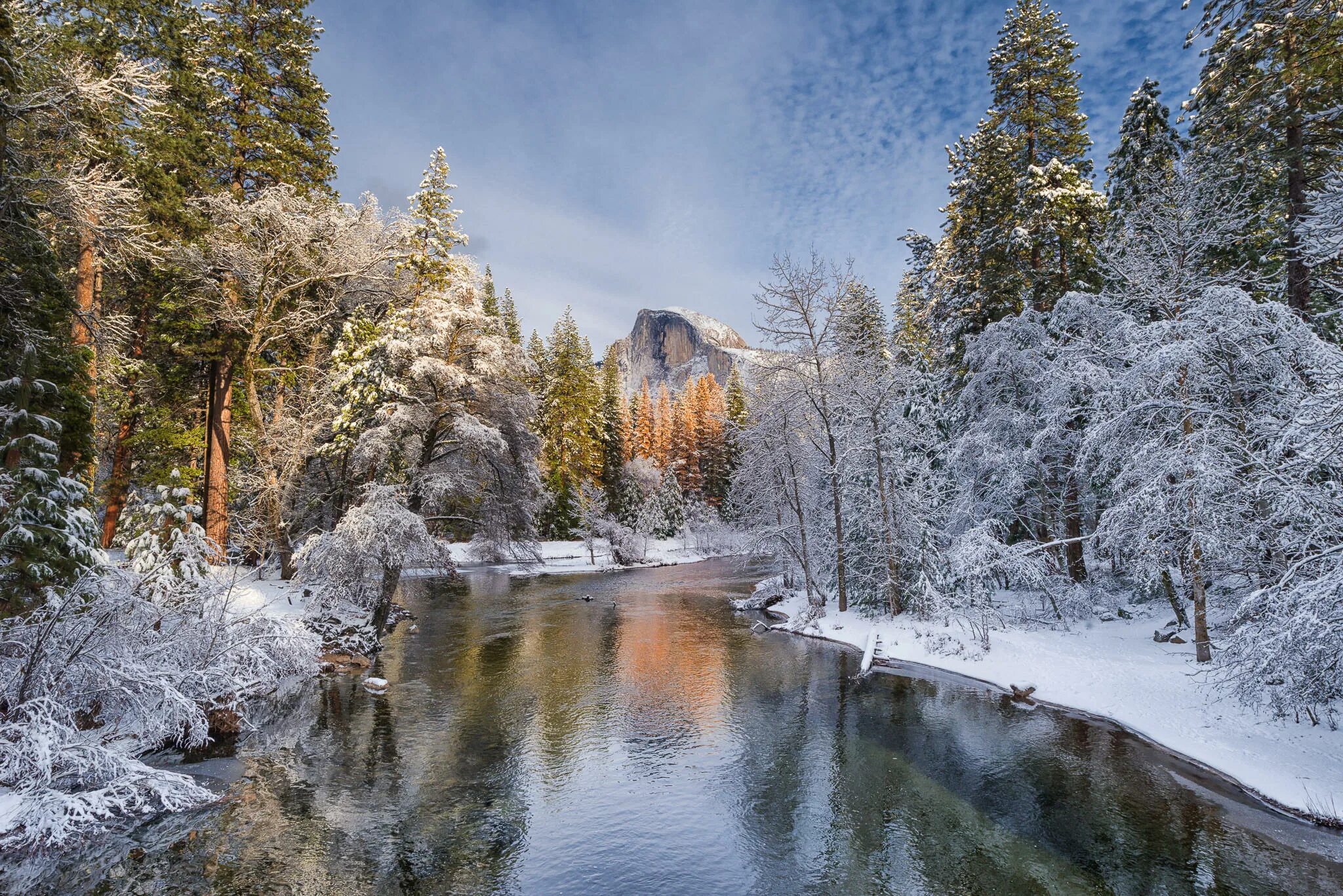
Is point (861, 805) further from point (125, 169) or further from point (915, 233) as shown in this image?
point (915, 233)

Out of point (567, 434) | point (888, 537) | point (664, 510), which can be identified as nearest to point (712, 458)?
point (664, 510)

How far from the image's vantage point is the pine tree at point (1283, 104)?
12.7 m

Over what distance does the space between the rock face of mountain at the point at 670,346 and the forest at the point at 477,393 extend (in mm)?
144779

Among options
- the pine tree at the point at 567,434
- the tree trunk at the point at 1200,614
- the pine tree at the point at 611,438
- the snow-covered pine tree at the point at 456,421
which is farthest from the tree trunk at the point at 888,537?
the pine tree at the point at 611,438

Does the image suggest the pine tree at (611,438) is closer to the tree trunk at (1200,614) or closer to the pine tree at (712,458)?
the pine tree at (712,458)

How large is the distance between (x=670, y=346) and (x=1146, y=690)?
578ft

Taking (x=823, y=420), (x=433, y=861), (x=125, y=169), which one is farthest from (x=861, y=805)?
(x=125, y=169)

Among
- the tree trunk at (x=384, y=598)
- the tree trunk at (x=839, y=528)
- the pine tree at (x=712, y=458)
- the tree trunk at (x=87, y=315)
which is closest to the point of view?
the tree trunk at (x=87, y=315)

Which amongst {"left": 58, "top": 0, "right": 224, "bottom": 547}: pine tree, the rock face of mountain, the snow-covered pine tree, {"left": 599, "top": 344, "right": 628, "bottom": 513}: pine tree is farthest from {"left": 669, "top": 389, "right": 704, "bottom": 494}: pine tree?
the rock face of mountain

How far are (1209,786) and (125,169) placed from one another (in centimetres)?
2823

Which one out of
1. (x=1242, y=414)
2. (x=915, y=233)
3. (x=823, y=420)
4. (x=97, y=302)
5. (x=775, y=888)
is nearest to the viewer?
(x=775, y=888)

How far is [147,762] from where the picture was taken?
11266 mm

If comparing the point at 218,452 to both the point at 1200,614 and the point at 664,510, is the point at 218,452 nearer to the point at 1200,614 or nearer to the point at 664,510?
the point at 1200,614

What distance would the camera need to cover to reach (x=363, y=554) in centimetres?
1717
